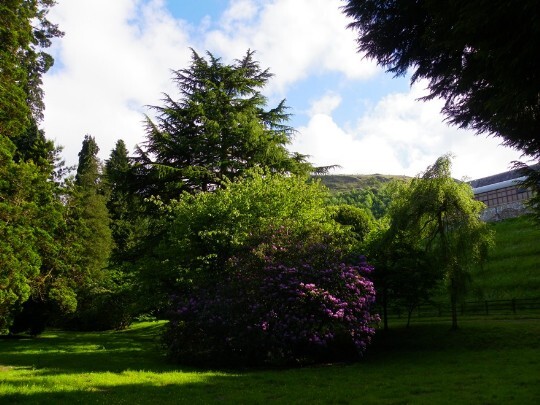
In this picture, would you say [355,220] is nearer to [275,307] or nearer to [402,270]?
[402,270]

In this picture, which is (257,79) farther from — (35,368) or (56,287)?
Result: (35,368)

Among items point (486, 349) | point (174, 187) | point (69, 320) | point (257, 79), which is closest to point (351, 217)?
point (257, 79)

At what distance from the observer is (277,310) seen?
1542 cm

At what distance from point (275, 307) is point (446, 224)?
914 cm

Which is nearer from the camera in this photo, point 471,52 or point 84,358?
point 471,52

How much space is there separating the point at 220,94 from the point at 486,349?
20265 millimetres

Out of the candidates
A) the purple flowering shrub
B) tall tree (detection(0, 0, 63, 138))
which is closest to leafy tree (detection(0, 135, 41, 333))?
tall tree (detection(0, 0, 63, 138))

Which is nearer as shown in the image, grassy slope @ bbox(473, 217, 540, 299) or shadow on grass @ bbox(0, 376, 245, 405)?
shadow on grass @ bbox(0, 376, 245, 405)

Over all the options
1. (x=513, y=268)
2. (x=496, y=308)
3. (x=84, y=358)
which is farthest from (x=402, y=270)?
(x=513, y=268)

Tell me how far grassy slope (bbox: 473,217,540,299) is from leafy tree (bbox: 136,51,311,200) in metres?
17.6

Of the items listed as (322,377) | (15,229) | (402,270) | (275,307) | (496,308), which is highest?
(15,229)

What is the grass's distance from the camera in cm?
889

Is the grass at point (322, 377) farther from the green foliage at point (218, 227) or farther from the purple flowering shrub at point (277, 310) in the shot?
the green foliage at point (218, 227)

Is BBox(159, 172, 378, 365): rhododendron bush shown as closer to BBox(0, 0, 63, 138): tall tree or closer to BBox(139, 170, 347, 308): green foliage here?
BBox(139, 170, 347, 308): green foliage
